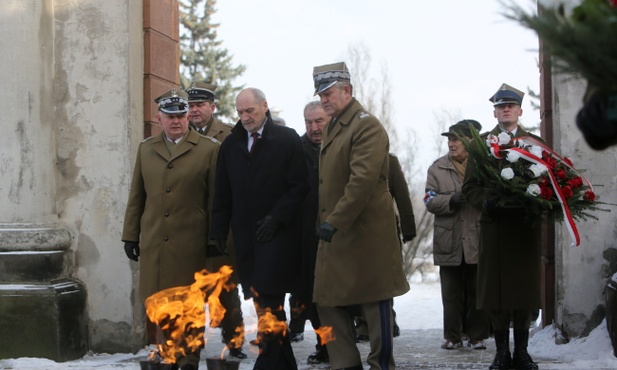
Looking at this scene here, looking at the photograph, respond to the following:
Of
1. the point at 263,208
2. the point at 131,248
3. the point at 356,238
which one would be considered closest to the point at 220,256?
the point at 131,248

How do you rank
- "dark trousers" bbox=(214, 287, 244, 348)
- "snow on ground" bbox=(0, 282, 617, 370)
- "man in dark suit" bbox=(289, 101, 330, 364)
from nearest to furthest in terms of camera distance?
"snow on ground" bbox=(0, 282, 617, 370)
"man in dark suit" bbox=(289, 101, 330, 364)
"dark trousers" bbox=(214, 287, 244, 348)

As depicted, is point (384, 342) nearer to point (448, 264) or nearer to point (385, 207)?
point (385, 207)

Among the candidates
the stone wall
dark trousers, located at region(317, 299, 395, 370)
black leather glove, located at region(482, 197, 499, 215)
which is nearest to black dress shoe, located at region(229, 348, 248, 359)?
dark trousers, located at region(317, 299, 395, 370)

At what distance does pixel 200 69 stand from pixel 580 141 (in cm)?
2486

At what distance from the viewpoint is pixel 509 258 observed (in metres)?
6.75

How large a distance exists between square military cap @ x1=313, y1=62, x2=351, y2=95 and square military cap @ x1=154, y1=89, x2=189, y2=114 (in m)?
1.06

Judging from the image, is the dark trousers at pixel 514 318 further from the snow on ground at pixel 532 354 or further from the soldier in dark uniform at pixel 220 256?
the soldier in dark uniform at pixel 220 256

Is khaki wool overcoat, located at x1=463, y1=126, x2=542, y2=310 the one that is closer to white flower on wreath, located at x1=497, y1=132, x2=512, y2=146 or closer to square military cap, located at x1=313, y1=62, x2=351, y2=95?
white flower on wreath, located at x1=497, y1=132, x2=512, y2=146

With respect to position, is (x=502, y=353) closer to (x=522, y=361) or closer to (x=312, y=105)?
(x=522, y=361)

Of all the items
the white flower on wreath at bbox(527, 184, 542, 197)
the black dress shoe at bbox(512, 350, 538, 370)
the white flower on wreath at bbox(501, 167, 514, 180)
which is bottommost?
the black dress shoe at bbox(512, 350, 538, 370)

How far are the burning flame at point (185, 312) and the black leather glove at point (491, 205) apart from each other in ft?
6.09

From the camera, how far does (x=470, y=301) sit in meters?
8.61

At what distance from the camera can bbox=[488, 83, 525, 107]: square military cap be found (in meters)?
7.76

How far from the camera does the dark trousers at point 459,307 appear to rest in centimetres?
831
